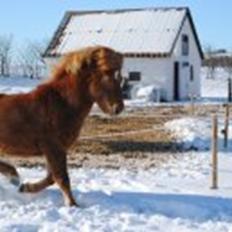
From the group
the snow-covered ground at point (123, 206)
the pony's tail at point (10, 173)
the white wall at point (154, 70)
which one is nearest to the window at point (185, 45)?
the white wall at point (154, 70)

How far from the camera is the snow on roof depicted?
43.0 m

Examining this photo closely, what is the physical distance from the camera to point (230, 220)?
8.34 metres

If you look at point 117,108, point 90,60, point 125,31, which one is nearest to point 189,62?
point 125,31

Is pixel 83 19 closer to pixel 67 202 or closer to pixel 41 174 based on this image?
pixel 41 174

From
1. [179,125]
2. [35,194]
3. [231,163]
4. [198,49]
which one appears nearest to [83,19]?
[198,49]

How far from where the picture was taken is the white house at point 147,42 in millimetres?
42188

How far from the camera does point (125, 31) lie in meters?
44.7

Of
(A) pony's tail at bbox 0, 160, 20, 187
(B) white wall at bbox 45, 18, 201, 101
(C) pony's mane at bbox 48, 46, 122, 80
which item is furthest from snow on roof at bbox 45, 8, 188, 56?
(C) pony's mane at bbox 48, 46, 122, 80

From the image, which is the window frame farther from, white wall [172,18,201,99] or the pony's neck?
the pony's neck

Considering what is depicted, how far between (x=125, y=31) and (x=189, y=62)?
4.02 m

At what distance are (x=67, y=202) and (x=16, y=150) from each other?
754mm

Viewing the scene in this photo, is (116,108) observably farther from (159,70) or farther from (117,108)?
(159,70)

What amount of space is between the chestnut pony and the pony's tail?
0.35 meters

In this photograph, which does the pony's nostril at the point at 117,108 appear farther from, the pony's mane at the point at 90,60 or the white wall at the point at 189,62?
→ the white wall at the point at 189,62
